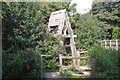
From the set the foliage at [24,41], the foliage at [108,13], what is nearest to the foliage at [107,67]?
the foliage at [24,41]

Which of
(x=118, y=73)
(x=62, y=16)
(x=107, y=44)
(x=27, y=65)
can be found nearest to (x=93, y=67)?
(x=118, y=73)

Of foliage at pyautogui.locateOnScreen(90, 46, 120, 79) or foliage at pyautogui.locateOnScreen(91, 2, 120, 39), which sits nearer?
foliage at pyautogui.locateOnScreen(90, 46, 120, 79)

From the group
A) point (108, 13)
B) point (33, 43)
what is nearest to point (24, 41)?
point (33, 43)

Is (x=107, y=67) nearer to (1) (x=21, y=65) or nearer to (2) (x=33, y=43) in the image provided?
(1) (x=21, y=65)

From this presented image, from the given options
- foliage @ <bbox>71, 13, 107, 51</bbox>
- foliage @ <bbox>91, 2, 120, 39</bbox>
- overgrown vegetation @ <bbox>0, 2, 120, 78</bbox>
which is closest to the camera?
overgrown vegetation @ <bbox>0, 2, 120, 78</bbox>

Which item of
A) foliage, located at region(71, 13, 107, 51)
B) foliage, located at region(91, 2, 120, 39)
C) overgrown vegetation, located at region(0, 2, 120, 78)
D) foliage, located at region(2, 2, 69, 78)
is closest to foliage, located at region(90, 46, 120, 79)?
overgrown vegetation, located at region(0, 2, 120, 78)

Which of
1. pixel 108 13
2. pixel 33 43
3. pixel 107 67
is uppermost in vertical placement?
pixel 108 13

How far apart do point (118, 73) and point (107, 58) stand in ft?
1.53

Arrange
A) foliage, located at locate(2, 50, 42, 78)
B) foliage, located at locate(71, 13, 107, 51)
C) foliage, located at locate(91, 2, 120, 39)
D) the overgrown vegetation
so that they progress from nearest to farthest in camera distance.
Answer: foliage, located at locate(2, 50, 42, 78)
the overgrown vegetation
foliage, located at locate(71, 13, 107, 51)
foliage, located at locate(91, 2, 120, 39)

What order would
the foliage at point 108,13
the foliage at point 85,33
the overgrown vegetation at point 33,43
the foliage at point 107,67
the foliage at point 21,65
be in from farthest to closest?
1. the foliage at point 108,13
2. the foliage at point 85,33
3. the foliage at point 107,67
4. the overgrown vegetation at point 33,43
5. the foliage at point 21,65

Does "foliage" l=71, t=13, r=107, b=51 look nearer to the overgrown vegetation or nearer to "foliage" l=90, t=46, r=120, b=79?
the overgrown vegetation

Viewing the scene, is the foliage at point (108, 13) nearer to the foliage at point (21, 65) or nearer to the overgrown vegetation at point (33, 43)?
the overgrown vegetation at point (33, 43)

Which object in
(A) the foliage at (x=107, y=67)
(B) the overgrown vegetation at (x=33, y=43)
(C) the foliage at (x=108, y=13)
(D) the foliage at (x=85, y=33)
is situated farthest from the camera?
(C) the foliage at (x=108, y=13)

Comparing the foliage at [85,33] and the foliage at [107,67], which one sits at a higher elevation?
the foliage at [85,33]
